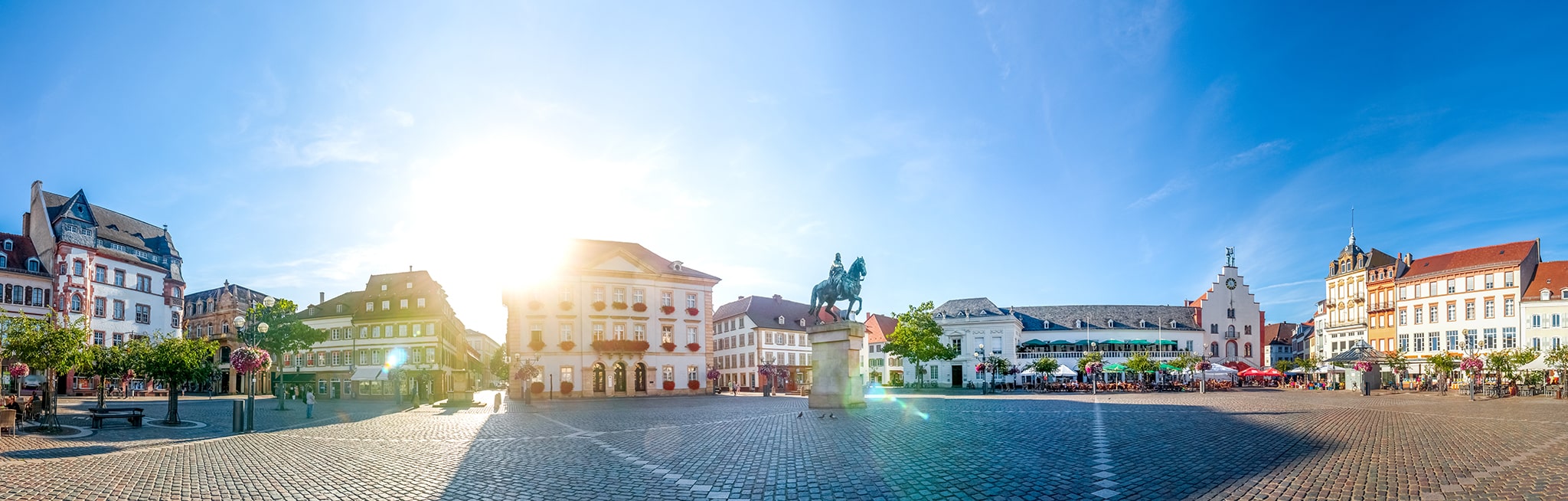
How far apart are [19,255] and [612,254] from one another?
45.9 metres

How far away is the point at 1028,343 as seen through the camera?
92750 millimetres

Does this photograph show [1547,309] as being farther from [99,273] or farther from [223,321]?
[223,321]

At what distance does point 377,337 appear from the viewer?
75.1 meters

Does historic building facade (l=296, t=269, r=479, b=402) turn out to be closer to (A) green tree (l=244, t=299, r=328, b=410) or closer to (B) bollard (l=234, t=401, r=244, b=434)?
(A) green tree (l=244, t=299, r=328, b=410)

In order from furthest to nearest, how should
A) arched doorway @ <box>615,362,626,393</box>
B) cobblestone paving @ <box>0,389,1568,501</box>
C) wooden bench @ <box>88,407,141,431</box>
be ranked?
arched doorway @ <box>615,362,626,393</box>, wooden bench @ <box>88,407,141,431</box>, cobblestone paving @ <box>0,389,1568,501</box>

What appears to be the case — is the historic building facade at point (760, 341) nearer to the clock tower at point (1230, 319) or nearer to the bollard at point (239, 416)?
the clock tower at point (1230, 319)

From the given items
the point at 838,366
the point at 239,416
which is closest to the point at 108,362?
the point at 239,416

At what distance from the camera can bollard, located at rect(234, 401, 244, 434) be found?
25594 mm

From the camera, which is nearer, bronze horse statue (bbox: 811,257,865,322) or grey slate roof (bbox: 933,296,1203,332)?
bronze horse statue (bbox: 811,257,865,322)

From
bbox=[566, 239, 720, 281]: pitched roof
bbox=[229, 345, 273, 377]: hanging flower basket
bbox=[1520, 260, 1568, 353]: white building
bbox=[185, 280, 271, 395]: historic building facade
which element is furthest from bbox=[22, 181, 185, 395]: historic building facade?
bbox=[1520, 260, 1568, 353]: white building

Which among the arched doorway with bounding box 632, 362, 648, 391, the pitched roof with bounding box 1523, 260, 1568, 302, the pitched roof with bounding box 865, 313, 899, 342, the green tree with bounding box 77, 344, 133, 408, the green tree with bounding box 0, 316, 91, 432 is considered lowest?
the arched doorway with bounding box 632, 362, 648, 391

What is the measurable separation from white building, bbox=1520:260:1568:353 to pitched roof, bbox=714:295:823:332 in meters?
63.7

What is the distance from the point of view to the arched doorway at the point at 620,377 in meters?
62.0

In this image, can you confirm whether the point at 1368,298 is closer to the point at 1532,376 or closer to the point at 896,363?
the point at 1532,376
